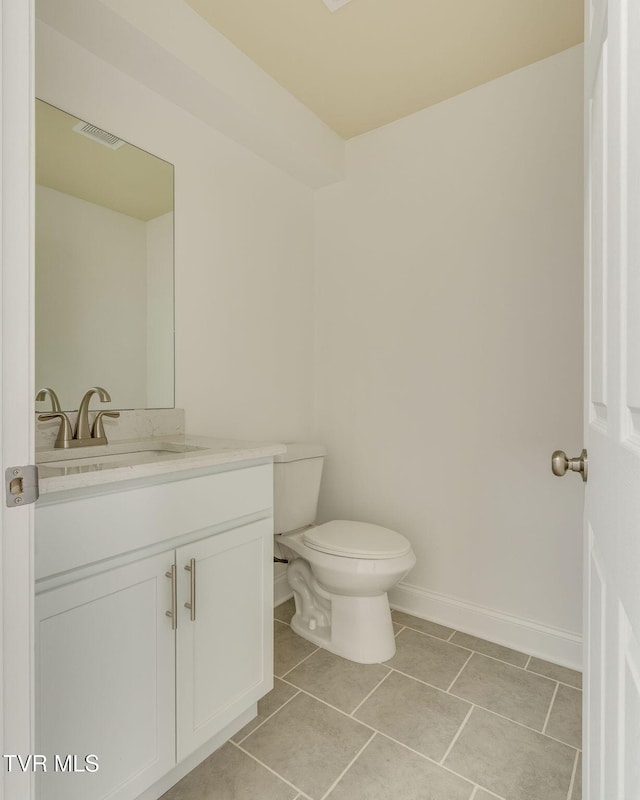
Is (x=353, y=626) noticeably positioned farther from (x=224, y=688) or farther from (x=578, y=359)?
(x=578, y=359)

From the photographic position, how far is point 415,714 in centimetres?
152

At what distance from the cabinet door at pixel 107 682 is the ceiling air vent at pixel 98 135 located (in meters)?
1.46

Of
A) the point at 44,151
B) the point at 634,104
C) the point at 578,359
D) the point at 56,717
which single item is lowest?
the point at 56,717

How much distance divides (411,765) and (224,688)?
596 mm

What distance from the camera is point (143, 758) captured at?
1099 millimetres

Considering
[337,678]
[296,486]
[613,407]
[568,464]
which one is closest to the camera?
[613,407]

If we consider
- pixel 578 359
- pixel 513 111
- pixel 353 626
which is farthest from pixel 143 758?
pixel 513 111

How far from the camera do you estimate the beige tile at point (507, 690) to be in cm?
154

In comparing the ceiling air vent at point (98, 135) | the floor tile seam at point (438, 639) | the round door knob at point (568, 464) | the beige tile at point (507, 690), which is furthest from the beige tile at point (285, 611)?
the ceiling air vent at point (98, 135)

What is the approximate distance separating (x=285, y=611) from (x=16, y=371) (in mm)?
2009

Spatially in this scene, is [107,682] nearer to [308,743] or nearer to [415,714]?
[308,743]

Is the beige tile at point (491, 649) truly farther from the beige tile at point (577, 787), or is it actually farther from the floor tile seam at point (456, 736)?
the beige tile at point (577, 787)

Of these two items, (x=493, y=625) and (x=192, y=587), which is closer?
(x=192, y=587)

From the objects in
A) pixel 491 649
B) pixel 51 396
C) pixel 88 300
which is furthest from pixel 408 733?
pixel 88 300
